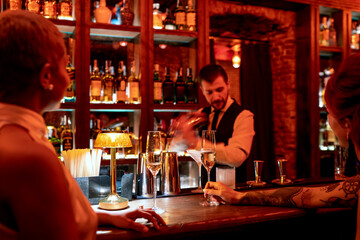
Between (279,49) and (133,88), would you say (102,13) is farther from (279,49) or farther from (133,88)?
(279,49)

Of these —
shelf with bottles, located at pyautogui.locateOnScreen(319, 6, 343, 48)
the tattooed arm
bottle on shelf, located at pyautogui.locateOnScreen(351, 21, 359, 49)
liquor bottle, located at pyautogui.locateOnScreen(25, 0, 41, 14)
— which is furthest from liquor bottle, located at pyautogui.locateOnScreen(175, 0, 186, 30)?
Answer: bottle on shelf, located at pyautogui.locateOnScreen(351, 21, 359, 49)

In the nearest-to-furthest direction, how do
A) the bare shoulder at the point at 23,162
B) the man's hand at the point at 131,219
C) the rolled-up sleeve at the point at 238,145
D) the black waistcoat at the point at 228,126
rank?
1. the bare shoulder at the point at 23,162
2. the man's hand at the point at 131,219
3. the rolled-up sleeve at the point at 238,145
4. the black waistcoat at the point at 228,126

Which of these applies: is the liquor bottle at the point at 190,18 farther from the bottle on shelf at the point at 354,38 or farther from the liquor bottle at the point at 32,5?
the bottle on shelf at the point at 354,38

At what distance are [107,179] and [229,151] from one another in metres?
1.09

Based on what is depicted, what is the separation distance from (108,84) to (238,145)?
4.08ft

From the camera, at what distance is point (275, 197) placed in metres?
1.44

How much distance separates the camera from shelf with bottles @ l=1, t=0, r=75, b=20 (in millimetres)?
2570

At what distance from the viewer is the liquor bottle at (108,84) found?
2.88 metres

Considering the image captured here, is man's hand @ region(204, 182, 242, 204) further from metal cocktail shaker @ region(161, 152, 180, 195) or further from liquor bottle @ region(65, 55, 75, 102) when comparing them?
liquor bottle @ region(65, 55, 75, 102)

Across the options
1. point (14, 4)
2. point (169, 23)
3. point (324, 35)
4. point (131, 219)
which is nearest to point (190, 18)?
point (169, 23)

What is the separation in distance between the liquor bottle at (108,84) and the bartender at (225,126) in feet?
2.47

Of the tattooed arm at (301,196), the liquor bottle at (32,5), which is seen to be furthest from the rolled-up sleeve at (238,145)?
the liquor bottle at (32,5)

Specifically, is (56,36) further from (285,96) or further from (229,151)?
(285,96)

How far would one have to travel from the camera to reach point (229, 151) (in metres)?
2.30
